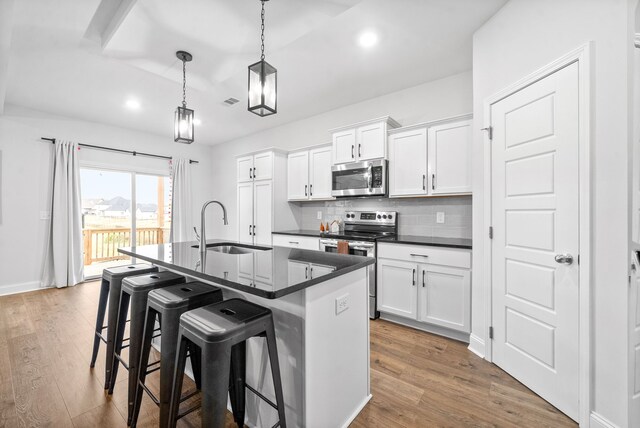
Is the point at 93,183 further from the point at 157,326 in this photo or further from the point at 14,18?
the point at 157,326

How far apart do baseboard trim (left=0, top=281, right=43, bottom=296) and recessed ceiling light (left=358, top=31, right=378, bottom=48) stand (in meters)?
5.60

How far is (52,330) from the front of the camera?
279 cm

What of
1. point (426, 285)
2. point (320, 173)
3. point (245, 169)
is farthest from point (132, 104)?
point (426, 285)

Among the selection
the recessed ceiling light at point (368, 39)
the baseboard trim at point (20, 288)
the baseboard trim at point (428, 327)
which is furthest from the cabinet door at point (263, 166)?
the baseboard trim at point (20, 288)

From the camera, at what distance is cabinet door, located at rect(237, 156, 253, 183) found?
4.56 m

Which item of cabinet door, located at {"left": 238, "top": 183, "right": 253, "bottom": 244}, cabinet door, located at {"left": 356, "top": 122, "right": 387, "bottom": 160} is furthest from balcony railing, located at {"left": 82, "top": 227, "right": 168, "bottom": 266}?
cabinet door, located at {"left": 356, "top": 122, "right": 387, "bottom": 160}

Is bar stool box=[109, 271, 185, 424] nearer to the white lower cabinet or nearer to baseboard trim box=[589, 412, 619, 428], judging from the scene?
the white lower cabinet

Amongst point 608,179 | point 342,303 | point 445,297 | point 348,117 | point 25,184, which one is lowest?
point 445,297

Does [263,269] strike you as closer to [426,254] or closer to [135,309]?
[135,309]

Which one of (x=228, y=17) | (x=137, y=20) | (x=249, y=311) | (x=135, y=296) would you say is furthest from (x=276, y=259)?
(x=137, y=20)

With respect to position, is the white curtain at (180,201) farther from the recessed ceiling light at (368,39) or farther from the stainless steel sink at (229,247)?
the recessed ceiling light at (368,39)

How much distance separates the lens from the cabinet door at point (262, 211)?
4250mm

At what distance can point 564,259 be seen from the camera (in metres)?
1.64

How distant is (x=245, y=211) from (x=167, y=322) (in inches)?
133
